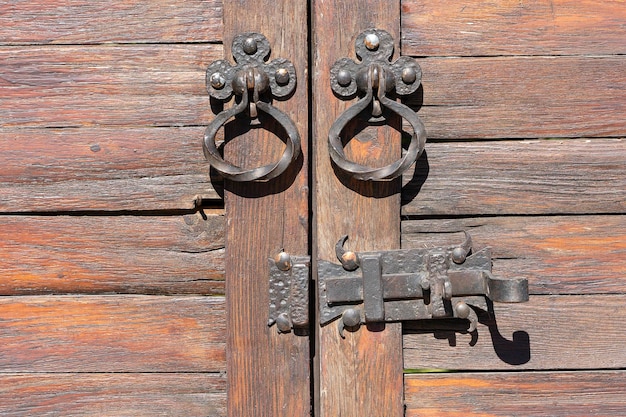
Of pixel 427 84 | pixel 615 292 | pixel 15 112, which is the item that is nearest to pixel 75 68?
pixel 15 112

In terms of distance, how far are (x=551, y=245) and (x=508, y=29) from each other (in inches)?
14.6

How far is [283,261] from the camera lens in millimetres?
936

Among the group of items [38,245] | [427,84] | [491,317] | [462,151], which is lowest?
[491,317]

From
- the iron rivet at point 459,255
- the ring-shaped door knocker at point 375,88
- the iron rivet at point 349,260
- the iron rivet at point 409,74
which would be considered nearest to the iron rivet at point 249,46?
the ring-shaped door knocker at point 375,88

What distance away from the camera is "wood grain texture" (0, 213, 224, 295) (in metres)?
0.98

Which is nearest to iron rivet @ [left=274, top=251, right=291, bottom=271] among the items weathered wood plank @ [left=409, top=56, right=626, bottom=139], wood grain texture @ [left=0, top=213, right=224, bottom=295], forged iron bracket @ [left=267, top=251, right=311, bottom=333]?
forged iron bracket @ [left=267, top=251, right=311, bottom=333]

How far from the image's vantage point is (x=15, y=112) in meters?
0.98

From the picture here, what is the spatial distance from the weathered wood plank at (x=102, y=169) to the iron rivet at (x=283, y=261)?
0.16m

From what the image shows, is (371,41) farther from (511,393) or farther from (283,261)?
(511,393)

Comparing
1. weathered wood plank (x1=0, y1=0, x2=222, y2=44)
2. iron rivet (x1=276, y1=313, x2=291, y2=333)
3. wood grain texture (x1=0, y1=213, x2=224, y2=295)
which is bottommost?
iron rivet (x1=276, y1=313, x2=291, y2=333)

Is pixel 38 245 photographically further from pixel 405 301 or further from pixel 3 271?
pixel 405 301

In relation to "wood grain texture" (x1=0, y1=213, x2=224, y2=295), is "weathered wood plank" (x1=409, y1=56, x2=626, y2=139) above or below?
above

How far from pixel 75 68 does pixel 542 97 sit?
2.60ft

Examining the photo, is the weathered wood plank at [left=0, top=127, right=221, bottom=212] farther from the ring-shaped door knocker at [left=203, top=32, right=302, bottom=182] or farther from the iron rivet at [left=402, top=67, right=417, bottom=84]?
the iron rivet at [left=402, top=67, right=417, bottom=84]
